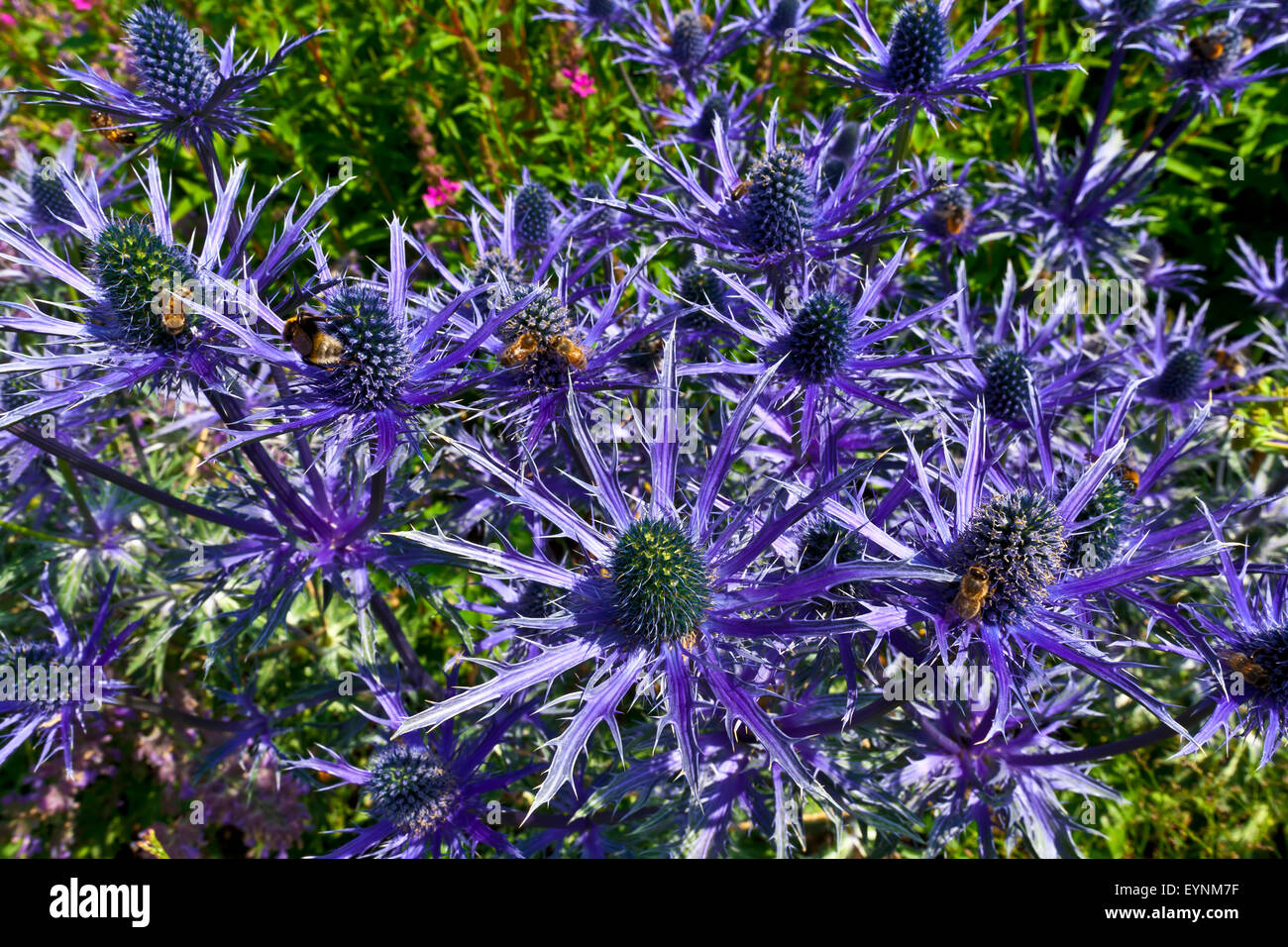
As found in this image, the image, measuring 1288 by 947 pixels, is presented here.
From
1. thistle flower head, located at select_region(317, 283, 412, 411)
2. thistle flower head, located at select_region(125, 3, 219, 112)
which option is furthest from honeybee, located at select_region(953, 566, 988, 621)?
thistle flower head, located at select_region(125, 3, 219, 112)

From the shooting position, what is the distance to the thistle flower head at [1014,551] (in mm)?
1479

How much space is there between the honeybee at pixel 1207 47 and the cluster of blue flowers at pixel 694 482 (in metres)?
0.03

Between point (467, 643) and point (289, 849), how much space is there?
5.50 feet

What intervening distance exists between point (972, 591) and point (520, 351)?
1.03 metres

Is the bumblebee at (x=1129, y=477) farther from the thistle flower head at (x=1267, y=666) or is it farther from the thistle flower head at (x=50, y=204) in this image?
the thistle flower head at (x=50, y=204)

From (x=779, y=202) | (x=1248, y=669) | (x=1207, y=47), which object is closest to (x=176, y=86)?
(x=779, y=202)

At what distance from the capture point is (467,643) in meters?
2.04

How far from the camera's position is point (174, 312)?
161cm

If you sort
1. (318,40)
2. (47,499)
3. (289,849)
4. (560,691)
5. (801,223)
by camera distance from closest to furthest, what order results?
(801,223), (560,691), (47,499), (289,849), (318,40)

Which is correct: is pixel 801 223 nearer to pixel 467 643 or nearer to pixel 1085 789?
pixel 467 643

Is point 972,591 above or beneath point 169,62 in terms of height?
beneath

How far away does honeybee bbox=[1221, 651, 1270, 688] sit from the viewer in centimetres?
156

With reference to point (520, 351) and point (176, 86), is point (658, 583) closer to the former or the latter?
point (520, 351)
